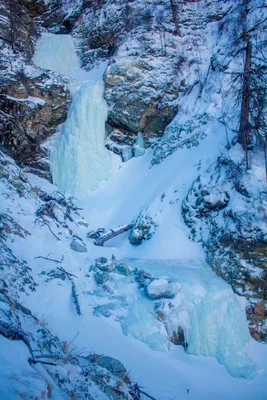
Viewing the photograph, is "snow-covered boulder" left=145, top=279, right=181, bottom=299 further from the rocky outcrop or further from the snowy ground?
the rocky outcrop

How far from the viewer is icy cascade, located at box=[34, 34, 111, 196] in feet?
35.9

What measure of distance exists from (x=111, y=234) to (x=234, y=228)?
11.4 ft

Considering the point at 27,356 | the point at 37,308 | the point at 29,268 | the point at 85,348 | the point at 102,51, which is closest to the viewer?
the point at 27,356

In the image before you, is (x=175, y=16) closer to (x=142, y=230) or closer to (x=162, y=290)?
(x=142, y=230)

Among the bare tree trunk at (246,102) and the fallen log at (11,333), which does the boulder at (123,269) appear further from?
the bare tree trunk at (246,102)

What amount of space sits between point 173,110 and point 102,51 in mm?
6654

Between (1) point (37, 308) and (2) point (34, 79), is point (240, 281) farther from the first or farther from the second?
(2) point (34, 79)

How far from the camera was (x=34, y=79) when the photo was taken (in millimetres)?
11555

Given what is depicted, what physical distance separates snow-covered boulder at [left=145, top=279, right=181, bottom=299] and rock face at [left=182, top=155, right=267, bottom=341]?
4.41 ft

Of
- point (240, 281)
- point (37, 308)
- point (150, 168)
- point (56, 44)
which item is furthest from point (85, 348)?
point (56, 44)

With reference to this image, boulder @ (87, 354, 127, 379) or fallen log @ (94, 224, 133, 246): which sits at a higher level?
boulder @ (87, 354, 127, 379)

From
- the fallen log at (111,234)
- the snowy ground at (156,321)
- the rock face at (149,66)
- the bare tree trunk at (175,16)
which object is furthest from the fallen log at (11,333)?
the bare tree trunk at (175,16)

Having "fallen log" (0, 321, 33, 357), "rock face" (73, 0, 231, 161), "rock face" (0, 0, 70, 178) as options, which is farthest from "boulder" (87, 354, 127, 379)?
"rock face" (0, 0, 70, 178)

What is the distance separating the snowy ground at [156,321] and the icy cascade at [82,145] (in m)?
3.64
